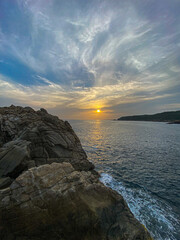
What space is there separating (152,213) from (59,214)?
34.2 ft

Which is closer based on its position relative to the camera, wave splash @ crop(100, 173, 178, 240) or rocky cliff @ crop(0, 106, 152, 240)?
rocky cliff @ crop(0, 106, 152, 240)

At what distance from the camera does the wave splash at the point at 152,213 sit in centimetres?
951

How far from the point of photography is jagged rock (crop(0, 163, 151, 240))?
253 inches

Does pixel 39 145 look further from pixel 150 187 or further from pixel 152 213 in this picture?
pixel 150 187

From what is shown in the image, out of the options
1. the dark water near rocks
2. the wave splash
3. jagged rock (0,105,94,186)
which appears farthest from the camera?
jagged rock (0,105,94,186)

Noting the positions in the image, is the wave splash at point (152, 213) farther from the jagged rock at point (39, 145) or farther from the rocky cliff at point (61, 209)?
the jagged rock at point (39, 145)

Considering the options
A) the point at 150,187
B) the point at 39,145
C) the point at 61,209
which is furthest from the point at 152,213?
the point at 39,145

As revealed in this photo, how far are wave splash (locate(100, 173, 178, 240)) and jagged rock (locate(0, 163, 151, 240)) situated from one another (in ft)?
15.2

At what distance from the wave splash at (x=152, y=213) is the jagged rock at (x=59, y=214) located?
15.2ft

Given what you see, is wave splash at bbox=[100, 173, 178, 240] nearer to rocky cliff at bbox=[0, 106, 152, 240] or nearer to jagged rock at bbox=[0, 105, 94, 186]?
rocky cliff at bbox=[0, 106, 152, 240]

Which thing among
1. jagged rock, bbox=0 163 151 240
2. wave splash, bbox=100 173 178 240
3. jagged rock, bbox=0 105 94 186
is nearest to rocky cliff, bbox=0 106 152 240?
jagged rock, bbox=0 163 151 240

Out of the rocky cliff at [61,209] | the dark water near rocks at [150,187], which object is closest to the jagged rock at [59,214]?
the rocky cliff at [61,209]

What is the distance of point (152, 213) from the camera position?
1153cm

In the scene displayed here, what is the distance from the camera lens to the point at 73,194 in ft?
25.1
